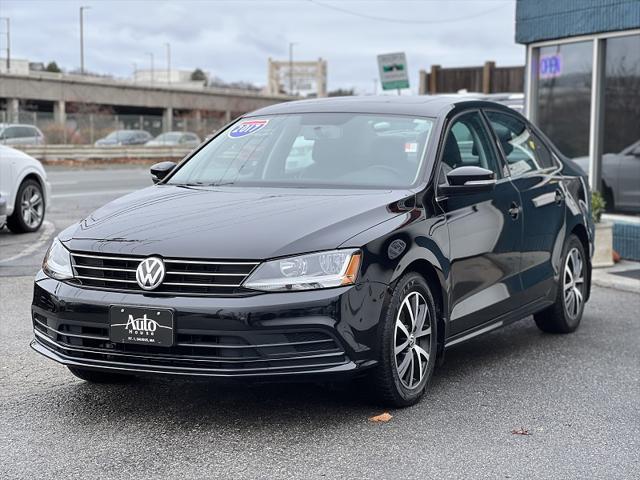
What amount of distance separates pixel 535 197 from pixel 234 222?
103 inches

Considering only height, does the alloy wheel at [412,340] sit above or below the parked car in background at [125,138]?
below

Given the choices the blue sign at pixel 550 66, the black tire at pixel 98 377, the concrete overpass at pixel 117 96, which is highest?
the concrete overpass at pixel 117 96

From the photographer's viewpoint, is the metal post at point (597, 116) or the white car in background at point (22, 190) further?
the white car in background at point (22, 190)

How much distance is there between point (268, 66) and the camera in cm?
14938

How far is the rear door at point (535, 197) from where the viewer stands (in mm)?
6633

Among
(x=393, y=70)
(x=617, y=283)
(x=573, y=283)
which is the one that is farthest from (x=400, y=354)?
(x=393, y=70)

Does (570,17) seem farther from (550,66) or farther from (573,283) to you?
(573,283)

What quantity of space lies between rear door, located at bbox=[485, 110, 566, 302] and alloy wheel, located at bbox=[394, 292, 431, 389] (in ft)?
4.69

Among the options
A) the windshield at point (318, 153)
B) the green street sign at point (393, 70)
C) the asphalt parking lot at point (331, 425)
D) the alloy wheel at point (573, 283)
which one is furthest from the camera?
the green street sign at point (393, 70)

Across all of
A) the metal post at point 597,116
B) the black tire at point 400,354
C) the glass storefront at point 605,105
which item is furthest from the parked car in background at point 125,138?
the black tire at point 400,354

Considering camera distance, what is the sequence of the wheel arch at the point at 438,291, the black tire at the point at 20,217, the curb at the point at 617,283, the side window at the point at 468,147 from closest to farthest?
the wheel arch at the point at 438,291, the side window at the point at 468,147, the curb at the point at 617,283, the black tire at the point at 20,217

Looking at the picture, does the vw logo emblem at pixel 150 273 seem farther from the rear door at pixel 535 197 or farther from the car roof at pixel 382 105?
the rear door at pixel 535 197

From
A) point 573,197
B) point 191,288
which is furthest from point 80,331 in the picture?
point 573,197

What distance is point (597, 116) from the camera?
12.2 meters
